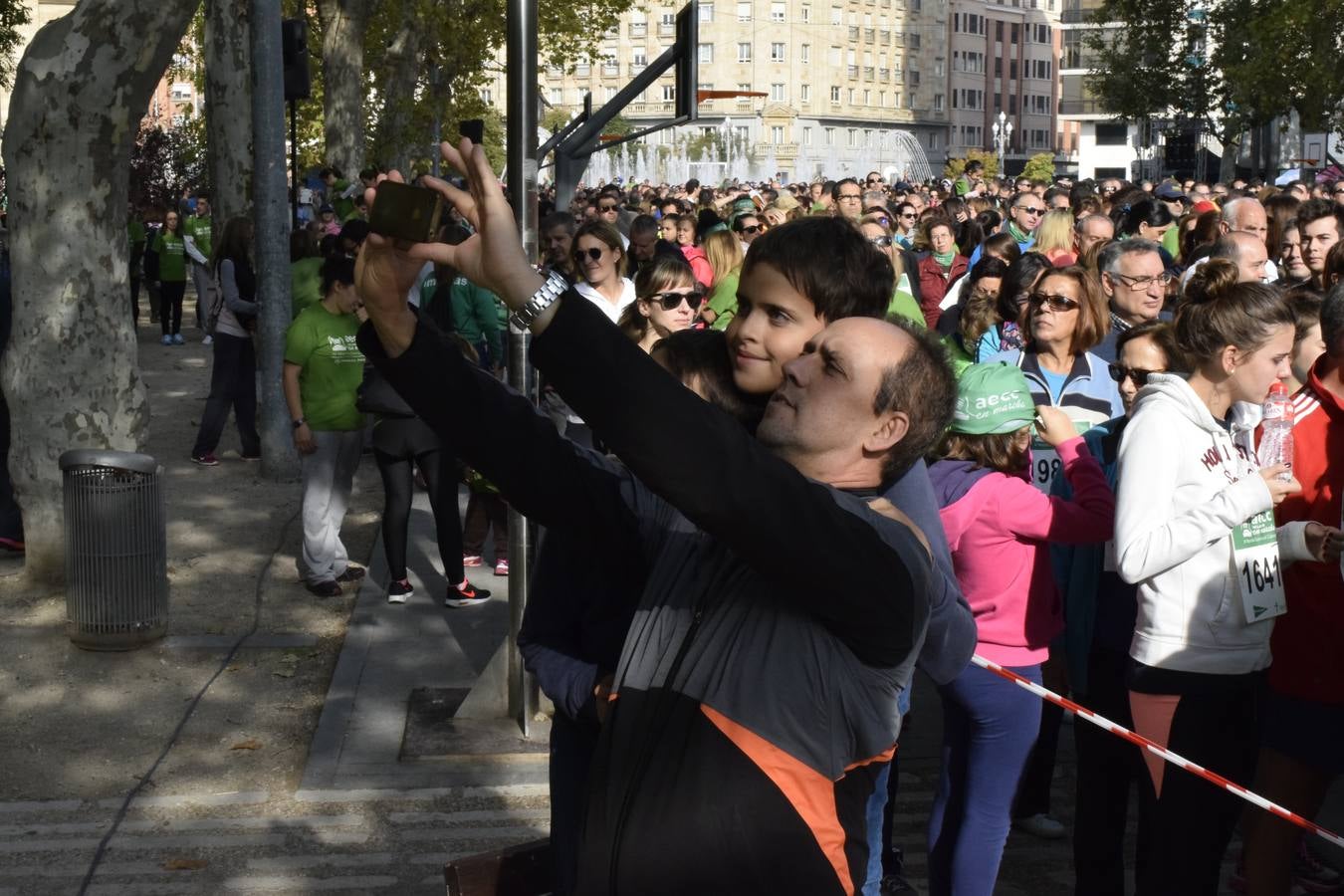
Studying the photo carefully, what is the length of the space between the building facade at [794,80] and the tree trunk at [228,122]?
10635cm

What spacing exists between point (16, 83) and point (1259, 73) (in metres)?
41.9

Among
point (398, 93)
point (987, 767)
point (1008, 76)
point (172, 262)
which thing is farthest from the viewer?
point (1008, 76)

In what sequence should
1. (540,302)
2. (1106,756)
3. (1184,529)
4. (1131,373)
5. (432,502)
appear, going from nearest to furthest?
1. (540,302)
2. (1184,529)
3. (1106,756)
4. (1131,373)
5. (432,502)

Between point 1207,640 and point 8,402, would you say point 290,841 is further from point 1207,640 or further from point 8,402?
point 8,402

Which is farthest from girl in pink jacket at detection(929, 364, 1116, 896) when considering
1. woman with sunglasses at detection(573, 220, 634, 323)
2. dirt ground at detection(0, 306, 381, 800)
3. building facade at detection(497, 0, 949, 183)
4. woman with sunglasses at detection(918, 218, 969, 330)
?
building facade at detection(497, 0, 949, 183)

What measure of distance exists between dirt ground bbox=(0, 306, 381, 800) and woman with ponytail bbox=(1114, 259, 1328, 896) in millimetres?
3247

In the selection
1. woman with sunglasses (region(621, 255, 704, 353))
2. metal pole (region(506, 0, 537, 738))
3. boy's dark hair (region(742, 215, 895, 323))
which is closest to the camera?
boy's dark hair (region(742, 215, 895, 323))

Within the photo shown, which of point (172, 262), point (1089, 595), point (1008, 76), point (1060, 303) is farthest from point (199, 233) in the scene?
point (1008, 76)

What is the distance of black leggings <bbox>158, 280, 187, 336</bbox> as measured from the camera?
22.2 meters

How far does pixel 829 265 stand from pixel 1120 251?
198 inches

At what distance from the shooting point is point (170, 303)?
22.4 m

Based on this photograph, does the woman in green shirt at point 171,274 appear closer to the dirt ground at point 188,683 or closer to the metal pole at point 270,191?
the metal pole at point 270,191

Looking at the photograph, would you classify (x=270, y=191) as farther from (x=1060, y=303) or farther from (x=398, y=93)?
(x=398, y=93)

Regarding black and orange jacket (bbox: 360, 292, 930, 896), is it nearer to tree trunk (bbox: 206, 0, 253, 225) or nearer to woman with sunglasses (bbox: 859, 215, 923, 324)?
woman with sunglasses (bbox: 859, 215, 923, 324)
